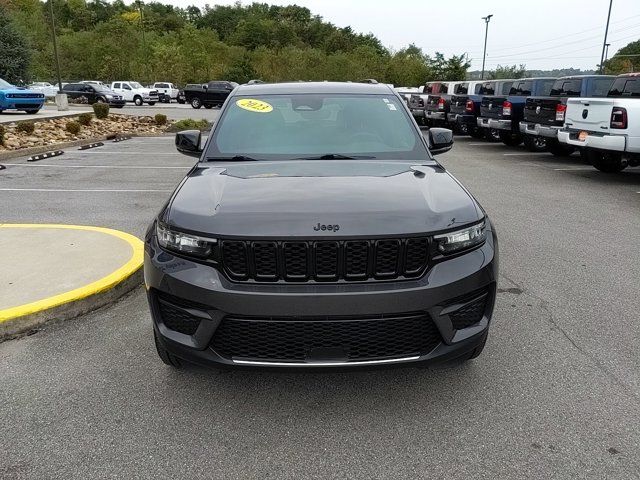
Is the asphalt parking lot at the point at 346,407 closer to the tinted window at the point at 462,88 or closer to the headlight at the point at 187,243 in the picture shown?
the headlight at the point at 187,243

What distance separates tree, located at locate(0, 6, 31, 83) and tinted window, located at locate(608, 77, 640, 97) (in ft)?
134

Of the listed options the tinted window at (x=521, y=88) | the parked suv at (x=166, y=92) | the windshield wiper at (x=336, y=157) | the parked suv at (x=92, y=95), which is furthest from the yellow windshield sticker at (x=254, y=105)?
the parked suv at (x=166, y=92)

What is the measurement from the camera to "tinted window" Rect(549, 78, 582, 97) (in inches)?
543

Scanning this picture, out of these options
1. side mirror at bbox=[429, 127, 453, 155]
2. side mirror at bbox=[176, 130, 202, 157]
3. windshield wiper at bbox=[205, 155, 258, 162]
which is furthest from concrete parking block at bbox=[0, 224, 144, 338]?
side mirror at bbox=[429, 127, 453, 155]

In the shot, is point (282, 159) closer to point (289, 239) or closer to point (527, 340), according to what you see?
point (289, 239)

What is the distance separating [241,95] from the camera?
15.4 ft

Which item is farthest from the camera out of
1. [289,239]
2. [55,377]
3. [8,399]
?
[55,377]

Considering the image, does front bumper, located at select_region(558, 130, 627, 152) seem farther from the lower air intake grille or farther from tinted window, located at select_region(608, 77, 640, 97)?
the lower air intake grille

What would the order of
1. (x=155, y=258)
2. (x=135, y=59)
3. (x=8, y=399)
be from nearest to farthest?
(x=155, y=258), (x=8, y=399), (x=135, y=59)

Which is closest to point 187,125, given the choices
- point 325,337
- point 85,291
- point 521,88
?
point 521,88

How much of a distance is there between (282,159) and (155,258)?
1.28 metres

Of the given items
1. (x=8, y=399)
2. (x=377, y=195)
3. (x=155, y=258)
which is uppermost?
(x=377, y=195)

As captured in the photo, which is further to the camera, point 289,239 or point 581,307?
point 581,307

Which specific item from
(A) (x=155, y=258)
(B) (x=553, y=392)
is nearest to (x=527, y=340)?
(B) (x=553, y=392)
